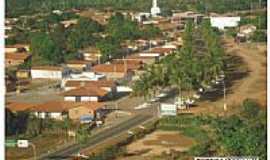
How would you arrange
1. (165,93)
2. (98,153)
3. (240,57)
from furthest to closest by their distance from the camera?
(240,57) → (165,93) → (98,153)

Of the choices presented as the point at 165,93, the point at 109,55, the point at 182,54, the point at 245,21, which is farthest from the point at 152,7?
the point at 165,93

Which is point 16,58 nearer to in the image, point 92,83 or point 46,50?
point 46,50

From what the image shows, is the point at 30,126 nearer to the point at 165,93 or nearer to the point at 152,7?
the point at 165,93

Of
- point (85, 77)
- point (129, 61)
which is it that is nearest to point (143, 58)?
point (129, 61)

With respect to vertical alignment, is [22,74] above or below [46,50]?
below

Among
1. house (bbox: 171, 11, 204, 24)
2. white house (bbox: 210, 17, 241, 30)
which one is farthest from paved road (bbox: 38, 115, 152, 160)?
white house (bbox: 210, 17, 241, 30)

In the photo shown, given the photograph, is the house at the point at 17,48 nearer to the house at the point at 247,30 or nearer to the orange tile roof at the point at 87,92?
the orange tile roof at the point at 87,92
